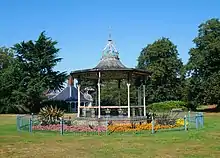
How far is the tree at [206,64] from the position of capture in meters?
56.0

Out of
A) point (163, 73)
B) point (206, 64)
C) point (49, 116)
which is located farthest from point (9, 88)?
point (49, 116)

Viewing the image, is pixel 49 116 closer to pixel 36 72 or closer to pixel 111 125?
Answer: pixel 111 125

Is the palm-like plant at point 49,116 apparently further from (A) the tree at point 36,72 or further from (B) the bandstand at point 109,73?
(A) the tree at point 36,72

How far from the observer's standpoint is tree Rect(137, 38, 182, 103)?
6769 centimetres

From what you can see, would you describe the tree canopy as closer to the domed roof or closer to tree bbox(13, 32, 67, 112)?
tree bbox(13, 32, 67, 112)

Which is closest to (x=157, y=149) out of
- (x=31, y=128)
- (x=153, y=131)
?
(x=153, y=131)

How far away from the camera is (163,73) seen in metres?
67.1

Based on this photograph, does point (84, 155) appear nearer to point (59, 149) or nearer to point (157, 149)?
point (59, 149)

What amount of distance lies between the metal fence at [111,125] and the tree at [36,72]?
121ft

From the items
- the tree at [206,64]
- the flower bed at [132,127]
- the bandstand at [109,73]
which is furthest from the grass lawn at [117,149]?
the tree at [206,64]

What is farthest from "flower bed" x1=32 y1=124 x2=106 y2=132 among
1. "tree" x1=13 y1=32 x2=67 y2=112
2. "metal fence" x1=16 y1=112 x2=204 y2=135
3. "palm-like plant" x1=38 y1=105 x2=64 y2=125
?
"tree" x1=13 y1=32 x2=67 y2=112

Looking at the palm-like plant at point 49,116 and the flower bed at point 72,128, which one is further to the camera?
the palm-like plant at point 49,116

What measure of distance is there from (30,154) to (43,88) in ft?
172

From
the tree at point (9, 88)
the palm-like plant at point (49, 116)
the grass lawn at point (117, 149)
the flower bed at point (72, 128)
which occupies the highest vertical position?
the tree at point (9, 88)
